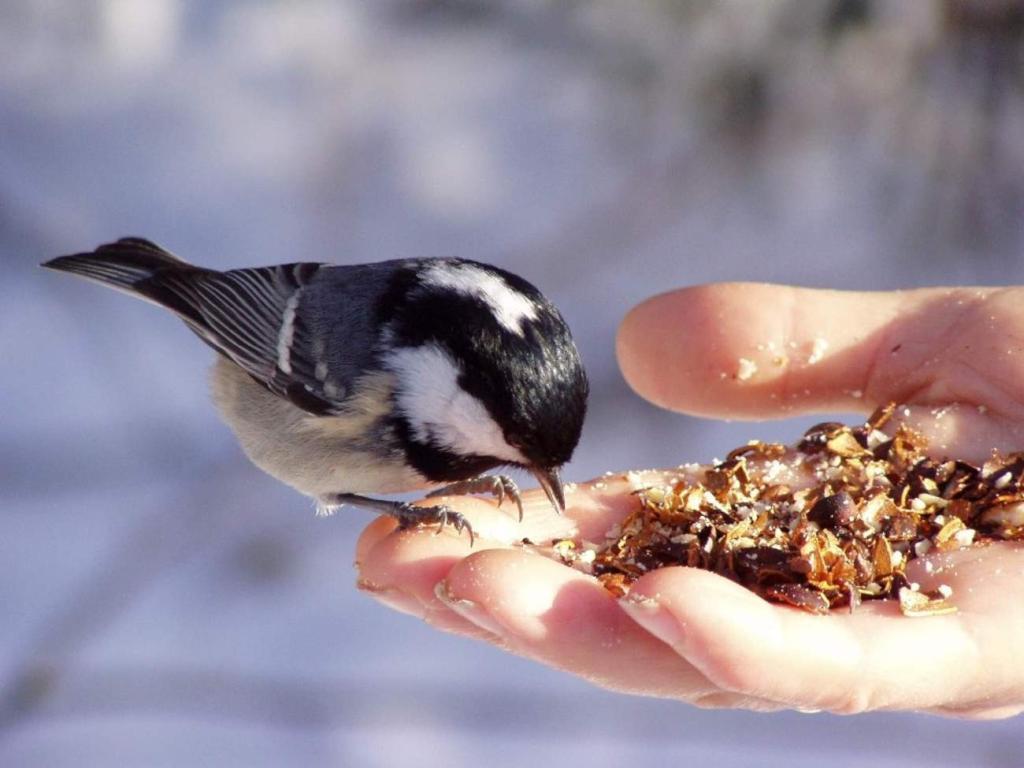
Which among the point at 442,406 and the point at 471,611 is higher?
the point at 442,406

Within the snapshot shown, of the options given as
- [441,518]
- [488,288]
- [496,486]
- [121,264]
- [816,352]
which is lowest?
[441,518]

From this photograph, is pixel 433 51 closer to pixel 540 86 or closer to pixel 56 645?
pixel 540 86

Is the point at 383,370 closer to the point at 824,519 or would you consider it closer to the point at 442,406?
the point at 442,406

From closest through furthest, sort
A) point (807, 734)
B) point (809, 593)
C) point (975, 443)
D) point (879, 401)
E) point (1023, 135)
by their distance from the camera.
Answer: point (809, 593) → point (975, 443) → point (879, 401) → point (807, 734) → point (1023, 135)

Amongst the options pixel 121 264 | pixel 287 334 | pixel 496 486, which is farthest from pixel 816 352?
pixel 121 264

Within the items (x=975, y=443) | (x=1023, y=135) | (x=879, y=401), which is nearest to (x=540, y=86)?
(x=1023, y=135)

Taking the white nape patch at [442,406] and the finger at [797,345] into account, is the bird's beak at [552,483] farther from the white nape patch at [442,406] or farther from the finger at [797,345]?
the finger at [797,345]
